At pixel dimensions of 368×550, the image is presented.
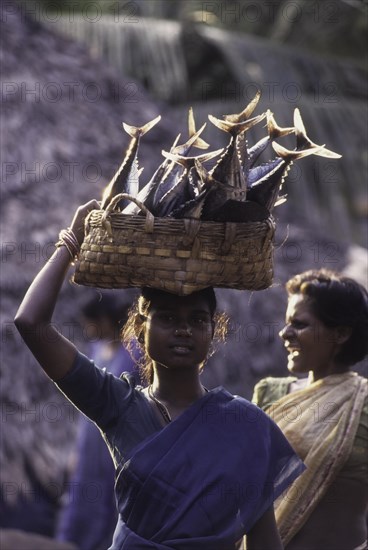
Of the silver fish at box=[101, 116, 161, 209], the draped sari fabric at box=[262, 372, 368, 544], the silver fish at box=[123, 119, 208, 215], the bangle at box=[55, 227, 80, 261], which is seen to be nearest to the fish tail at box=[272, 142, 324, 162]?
the silver fish at box=[123, 119, 208, 215]

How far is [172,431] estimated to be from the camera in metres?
3.12

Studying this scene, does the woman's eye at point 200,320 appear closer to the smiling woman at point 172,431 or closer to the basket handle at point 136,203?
the smiling woman at point 172,431

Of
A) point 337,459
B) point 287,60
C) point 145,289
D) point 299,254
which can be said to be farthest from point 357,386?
point 287,60

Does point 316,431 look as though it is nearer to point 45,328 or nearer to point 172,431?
point 172,431

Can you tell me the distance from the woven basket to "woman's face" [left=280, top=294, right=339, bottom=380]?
3.43 feet

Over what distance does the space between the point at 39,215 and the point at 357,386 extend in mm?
3282

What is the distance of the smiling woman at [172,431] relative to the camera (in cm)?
305

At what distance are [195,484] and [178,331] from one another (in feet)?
1.36

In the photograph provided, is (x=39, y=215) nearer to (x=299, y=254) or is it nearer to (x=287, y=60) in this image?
(x=299, y=254)

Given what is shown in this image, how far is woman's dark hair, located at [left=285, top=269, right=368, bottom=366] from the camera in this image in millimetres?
4180

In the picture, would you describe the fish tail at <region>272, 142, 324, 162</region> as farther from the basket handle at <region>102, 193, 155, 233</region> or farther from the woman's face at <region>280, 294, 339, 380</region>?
the woman's face at <region>280, 294, 339, 380</region>

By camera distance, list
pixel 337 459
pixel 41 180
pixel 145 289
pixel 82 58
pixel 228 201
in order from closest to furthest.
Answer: pixel 228 201, pixel 145 289, pixel 337 459, pixel 41 180, pixel 82 58

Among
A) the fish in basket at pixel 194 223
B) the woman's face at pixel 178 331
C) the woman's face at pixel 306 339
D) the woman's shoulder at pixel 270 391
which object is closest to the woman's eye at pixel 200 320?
the woman's face at pixel 178 331

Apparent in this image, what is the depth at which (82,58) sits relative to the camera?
8.38 metres
